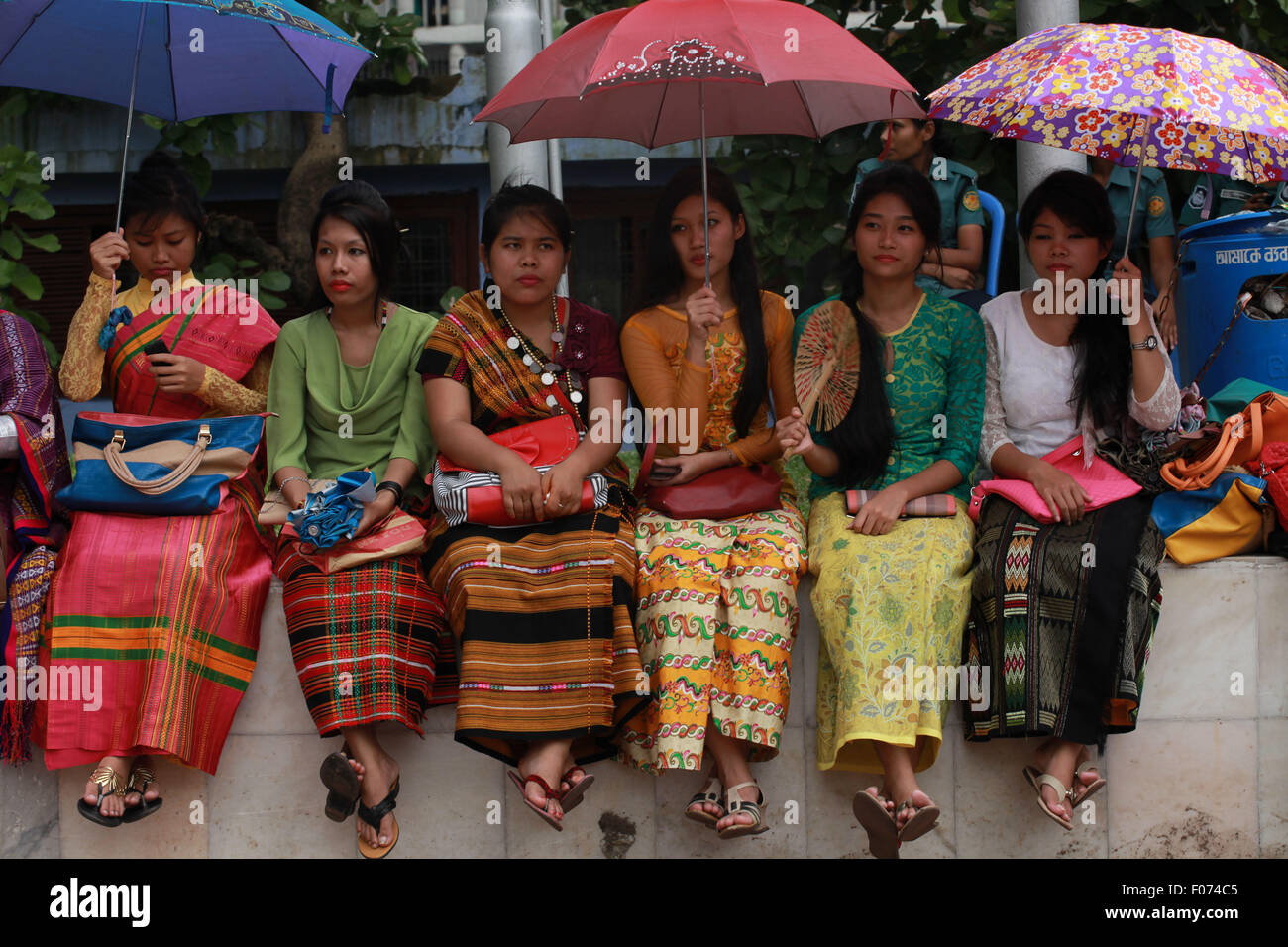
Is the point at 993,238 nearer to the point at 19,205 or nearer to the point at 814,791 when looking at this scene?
the point at 814,791

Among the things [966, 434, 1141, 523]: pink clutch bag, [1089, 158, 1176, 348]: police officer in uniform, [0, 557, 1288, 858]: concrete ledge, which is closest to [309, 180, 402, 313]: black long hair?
[0, 557, 1288, 858]: concrete ledge

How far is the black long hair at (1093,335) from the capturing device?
441 centimetres

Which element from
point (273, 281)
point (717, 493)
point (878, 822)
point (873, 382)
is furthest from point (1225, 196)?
point (273, 281)

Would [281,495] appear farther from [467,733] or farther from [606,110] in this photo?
[606,110]

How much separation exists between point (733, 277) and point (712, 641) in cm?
121

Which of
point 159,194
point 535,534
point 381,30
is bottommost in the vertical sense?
point 535,534

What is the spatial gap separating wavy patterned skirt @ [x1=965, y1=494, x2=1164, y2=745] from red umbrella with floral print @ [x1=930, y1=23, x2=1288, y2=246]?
952 mm

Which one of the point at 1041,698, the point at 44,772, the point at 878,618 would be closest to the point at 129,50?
the point at 44,772

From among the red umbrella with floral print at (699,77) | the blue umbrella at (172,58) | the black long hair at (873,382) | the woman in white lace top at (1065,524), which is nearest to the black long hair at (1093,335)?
the woman in white lace top at (1065,524)

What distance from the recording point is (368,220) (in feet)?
14.8

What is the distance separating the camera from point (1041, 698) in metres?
4.00

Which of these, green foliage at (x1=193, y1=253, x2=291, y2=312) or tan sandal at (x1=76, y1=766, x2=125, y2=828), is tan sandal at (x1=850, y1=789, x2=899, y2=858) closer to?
tan sandal at (x1=76, y1=766, x2=125, y2=828)

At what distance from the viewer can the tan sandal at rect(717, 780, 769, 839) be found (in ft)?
12.7

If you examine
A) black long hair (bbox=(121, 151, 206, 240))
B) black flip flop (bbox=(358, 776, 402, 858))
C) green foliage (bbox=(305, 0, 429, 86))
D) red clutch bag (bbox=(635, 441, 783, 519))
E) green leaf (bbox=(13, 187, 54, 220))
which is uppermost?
green foliage (bbox=(305, 0, 429, 86))
